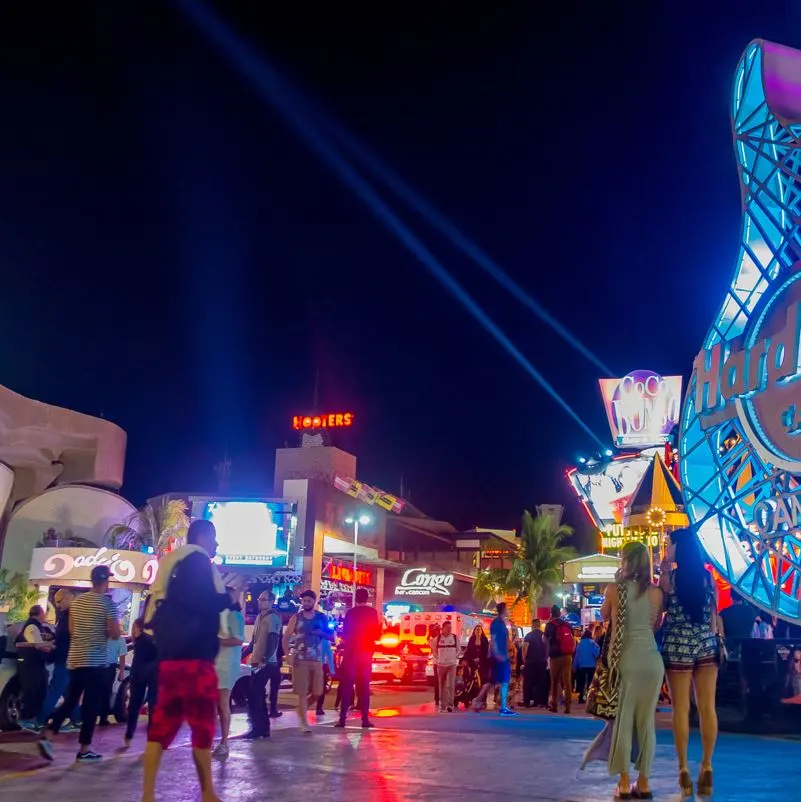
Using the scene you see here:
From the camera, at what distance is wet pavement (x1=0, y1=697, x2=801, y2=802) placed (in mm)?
6250

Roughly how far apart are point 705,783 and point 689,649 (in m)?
0.91

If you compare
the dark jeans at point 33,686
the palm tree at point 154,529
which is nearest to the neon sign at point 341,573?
the palm tree at point 154,529

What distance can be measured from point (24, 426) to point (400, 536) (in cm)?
3337

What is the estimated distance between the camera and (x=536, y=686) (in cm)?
1800

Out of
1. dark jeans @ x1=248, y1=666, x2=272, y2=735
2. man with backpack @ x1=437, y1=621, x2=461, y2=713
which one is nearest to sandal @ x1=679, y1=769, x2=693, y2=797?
dark jeans @ x1=248, y1=666, x2=272, y2=735

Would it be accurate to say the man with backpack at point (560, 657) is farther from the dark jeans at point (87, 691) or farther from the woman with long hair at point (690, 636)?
the dark jeans at point (87, 691)

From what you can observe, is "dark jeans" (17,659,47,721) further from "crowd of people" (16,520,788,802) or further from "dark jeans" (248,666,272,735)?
"dark jeans" (248,666,272,735)

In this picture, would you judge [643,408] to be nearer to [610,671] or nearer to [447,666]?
[447,666]

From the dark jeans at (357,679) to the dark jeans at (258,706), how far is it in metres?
1.40

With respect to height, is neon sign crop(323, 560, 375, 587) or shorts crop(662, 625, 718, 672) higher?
neon sign crop(323, 560, 375, 587)

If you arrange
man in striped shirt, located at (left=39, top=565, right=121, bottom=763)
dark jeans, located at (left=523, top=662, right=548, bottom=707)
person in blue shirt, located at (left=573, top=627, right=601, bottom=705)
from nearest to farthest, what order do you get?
man in striped shirt, located at (left=39, top=565, right=121, bottom=763), dark jeans, located at (left=523, top=662, right=548, bottom=707), person in blue shirt, located at (left=573, top=627, right=601, bottom=705)

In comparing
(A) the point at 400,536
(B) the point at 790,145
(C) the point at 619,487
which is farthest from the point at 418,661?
(A) the point at 400,536

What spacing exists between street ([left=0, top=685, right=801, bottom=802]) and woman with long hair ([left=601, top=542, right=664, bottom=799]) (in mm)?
269

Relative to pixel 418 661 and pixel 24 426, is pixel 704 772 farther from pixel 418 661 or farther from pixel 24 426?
pixel 24 426
